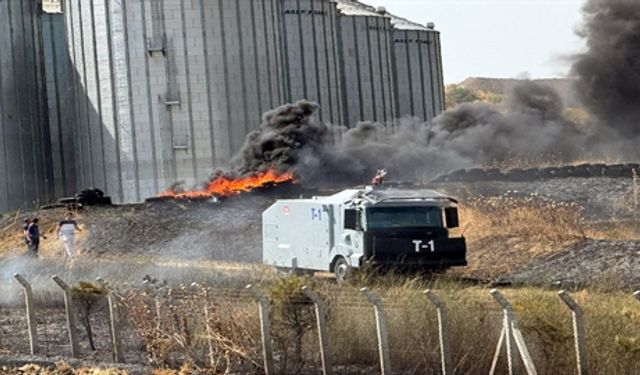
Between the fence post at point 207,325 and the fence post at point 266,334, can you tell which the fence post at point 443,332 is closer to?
the fence post at point 266,334

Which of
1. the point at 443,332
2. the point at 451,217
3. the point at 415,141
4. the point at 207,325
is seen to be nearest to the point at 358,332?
the point at 207,325

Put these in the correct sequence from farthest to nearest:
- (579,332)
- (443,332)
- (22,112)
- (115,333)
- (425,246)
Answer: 1. (22,112)
2. (425,246)
3. (115,333)
4. (443,332)
5. (579,332)

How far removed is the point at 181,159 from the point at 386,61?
21.4 m

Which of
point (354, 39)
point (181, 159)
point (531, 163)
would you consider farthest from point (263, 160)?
point (354, 39)

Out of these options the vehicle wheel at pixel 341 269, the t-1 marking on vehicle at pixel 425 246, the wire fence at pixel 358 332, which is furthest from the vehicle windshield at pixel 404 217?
the wire fence at pixel 358 332

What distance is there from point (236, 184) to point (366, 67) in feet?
70.9

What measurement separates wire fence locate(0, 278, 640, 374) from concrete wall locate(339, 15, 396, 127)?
50507mm

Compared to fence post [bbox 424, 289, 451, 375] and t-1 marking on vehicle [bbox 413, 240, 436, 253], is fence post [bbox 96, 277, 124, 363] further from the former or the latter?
t-1 marking on vehicle [bbox 413, 240, 436, 253]

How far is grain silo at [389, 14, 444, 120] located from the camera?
255 ft

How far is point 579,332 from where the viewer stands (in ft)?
→ 48.9

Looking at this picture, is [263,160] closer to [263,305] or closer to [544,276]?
[544,276]

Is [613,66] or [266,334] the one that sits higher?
[613,66]

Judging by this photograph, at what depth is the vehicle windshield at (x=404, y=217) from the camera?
32.1 metres

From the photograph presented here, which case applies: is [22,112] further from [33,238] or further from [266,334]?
[266,334]
